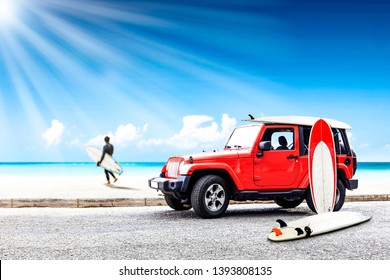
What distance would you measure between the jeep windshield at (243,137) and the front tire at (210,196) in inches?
40.5

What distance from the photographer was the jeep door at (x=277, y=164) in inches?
414

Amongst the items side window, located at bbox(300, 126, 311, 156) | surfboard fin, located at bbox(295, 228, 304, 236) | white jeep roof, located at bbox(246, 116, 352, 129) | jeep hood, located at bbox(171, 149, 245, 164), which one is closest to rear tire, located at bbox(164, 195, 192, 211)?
jeep hood, located at bbox(171, 149, 245, 164)

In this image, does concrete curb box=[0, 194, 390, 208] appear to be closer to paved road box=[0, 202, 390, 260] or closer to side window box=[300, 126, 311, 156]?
paved road box=[0, 202, 390, 260]

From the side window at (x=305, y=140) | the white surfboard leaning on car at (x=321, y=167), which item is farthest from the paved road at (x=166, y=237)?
the side window at (x=305, y=140)

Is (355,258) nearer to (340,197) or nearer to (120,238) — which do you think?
(120,238)

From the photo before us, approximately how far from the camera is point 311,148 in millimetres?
9094

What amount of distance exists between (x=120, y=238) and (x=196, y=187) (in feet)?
8.16

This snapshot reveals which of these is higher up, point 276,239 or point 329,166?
point 329,166

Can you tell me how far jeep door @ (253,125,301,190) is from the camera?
1051cm

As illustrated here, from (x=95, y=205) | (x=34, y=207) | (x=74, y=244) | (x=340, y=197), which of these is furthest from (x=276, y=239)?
(x=34, y=207)

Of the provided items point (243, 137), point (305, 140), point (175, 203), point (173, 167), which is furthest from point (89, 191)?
point (305, 140)

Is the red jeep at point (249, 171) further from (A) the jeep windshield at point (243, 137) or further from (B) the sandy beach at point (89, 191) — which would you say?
(B) the sandy beach at point (89, 191)

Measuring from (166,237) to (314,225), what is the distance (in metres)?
2.37

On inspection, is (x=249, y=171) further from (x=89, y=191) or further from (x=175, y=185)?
(x=89, y=191)
